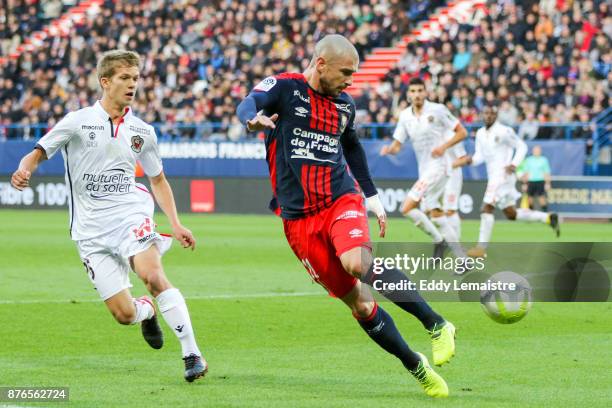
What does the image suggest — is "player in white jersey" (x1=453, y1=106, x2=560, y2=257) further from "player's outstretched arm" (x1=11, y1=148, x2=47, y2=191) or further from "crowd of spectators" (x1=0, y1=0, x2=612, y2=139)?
"player's outstretched arm" (x1=11, y1=148, x2=47, y2=191)

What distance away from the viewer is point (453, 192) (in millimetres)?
17484

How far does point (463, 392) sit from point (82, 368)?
252cm

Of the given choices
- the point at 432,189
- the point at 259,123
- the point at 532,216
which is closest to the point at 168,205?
the point at 259,123

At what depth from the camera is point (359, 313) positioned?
701 cm

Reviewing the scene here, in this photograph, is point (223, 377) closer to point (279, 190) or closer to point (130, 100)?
point (279, 190)

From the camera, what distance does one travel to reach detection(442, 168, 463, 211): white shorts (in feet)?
55.9

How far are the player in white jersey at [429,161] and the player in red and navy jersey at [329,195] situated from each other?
28.1 ft

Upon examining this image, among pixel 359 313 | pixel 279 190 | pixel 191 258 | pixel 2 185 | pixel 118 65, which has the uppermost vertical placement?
pixel 118 65

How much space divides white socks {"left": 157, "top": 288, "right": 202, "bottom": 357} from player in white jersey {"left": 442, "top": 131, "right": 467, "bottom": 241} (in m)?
9.33

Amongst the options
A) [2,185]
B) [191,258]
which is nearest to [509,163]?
[191,258]

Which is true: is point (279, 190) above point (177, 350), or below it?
above

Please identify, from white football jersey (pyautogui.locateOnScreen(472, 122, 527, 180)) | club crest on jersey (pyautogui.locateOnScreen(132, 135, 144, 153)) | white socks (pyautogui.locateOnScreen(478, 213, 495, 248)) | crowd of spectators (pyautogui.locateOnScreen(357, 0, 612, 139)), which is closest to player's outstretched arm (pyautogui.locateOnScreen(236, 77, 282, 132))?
club crest on jersey (pyautogui.locateOnScreen(132, 135, 144, 153))

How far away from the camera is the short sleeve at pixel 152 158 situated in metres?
8.09

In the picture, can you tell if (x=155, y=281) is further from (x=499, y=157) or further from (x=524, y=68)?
(x=524, y=68)
